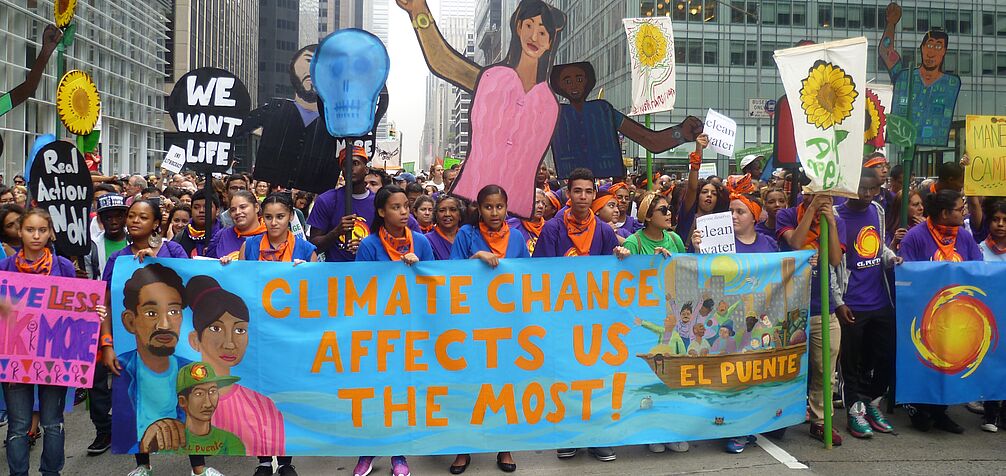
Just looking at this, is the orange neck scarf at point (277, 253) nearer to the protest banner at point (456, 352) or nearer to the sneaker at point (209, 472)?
the protest banner at point (456, 352)

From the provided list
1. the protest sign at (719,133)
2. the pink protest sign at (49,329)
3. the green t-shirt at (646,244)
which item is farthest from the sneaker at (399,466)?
the protest sign at (719,133)

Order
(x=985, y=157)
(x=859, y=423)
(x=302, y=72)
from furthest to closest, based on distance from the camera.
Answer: (x=302, y=72) → (x=985, y=157) → (x=859, y=423)

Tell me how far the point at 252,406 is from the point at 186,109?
8.77 ft

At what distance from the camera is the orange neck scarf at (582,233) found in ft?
18.9

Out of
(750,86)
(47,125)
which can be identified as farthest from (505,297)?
(750,86)

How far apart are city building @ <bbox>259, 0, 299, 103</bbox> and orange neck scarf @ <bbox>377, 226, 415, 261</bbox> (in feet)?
349

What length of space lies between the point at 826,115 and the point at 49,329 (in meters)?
5.01

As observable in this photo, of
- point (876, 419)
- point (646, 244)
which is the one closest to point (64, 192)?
point (646, 244)

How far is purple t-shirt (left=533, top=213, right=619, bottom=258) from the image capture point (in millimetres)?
5770

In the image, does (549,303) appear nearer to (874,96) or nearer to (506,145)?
(506,145)

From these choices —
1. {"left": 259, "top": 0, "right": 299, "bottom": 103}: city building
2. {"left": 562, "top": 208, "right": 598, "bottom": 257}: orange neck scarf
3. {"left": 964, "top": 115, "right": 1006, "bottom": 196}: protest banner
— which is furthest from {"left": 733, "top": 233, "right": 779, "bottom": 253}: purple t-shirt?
{"left": 259, "top": 0, "right": 299, "bottom": 103}: city building

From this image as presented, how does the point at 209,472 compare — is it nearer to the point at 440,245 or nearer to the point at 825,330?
the point at 440,245

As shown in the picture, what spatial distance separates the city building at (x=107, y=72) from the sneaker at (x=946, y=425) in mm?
21312

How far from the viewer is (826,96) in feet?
18.5
